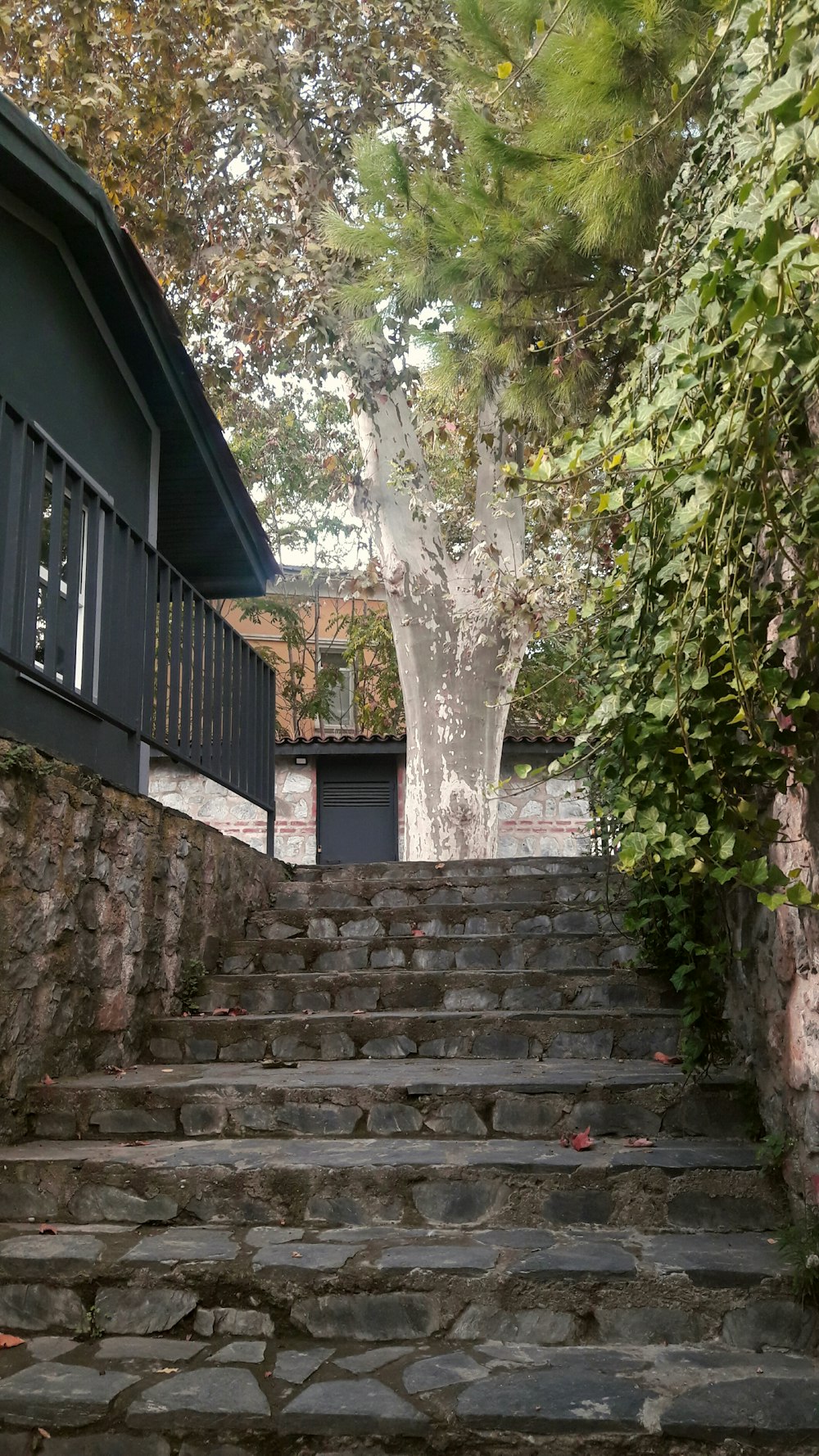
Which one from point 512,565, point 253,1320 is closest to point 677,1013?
point 253,1320

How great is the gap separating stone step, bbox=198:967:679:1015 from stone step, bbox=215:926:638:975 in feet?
0.74

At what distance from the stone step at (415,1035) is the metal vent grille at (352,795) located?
7393 mm

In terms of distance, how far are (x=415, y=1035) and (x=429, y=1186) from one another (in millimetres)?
986

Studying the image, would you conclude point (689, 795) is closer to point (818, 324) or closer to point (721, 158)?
point (818, 324)

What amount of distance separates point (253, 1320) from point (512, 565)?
21.0ft

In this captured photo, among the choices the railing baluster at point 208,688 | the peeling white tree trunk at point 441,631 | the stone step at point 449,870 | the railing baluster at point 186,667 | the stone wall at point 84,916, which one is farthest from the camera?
the peeling white tree trunk at point 441,631

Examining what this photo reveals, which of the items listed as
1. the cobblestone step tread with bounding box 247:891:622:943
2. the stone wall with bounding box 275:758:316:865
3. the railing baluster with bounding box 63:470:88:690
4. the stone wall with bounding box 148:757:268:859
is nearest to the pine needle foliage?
the railing baluster with bounding box 63:470:88:690

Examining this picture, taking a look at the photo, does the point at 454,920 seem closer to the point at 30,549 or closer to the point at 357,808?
the point at 30,549

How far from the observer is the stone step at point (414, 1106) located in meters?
3.39

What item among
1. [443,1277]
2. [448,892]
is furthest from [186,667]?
[443,1277]

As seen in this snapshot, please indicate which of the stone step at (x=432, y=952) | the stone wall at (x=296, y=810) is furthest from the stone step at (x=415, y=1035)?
the stone wall at (x=296, y=810)

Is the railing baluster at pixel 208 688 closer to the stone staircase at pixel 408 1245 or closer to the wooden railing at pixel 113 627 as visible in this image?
the wooden railing at pixel 113 627

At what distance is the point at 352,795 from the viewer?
38.7 feet

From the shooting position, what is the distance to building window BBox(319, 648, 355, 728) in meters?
15.1
